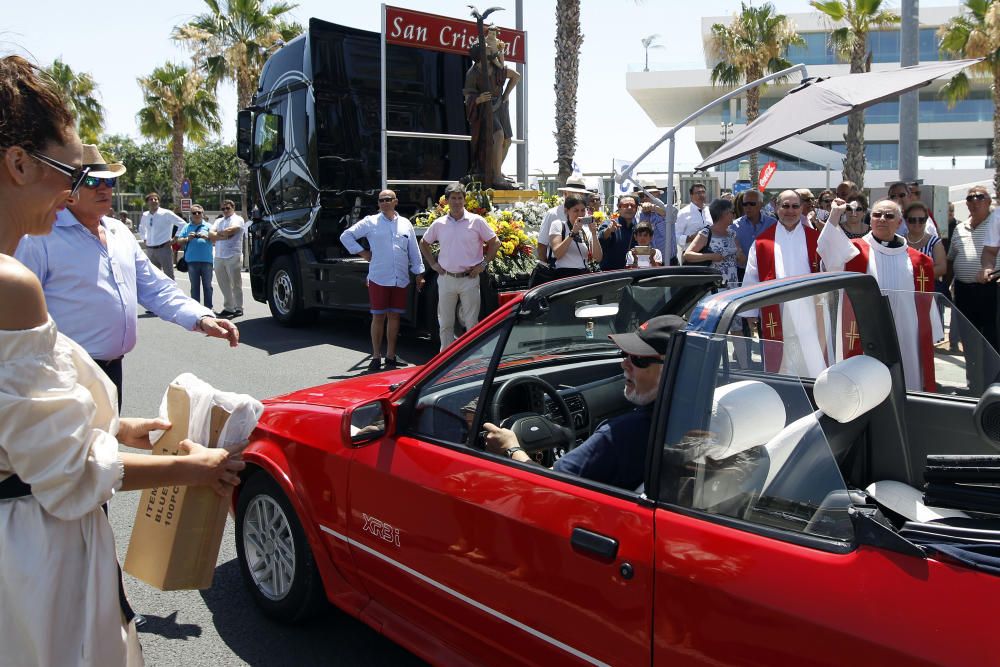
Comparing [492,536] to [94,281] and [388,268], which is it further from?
[388,268]

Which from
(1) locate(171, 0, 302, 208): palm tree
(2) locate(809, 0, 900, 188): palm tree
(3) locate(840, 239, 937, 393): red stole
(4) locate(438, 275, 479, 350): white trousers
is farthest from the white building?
(3) locate(840, 239, 937, 393): red stole

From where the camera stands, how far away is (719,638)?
1.98m

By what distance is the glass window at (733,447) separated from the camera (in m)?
2.09

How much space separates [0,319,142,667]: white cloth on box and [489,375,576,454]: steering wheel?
149 centimetres

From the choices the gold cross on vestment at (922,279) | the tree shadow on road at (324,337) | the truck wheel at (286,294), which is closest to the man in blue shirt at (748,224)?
the gold cross on vestment at (922,279)

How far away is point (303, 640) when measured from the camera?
11.0 ft

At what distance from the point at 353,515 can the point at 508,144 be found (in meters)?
9.80

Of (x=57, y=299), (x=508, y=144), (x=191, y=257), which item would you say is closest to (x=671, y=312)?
(x=57, y=299)

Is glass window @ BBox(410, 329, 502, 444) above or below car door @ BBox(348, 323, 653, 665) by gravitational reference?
above

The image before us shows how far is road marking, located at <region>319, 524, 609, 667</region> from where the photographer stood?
90.7 inches

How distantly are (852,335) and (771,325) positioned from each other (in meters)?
0.43

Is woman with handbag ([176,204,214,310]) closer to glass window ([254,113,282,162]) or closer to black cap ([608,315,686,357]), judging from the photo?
glass window ([254,113,282,162])

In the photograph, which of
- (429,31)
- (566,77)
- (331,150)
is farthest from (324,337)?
(566,77)

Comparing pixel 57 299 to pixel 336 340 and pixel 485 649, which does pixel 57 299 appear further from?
pixel 336 340
